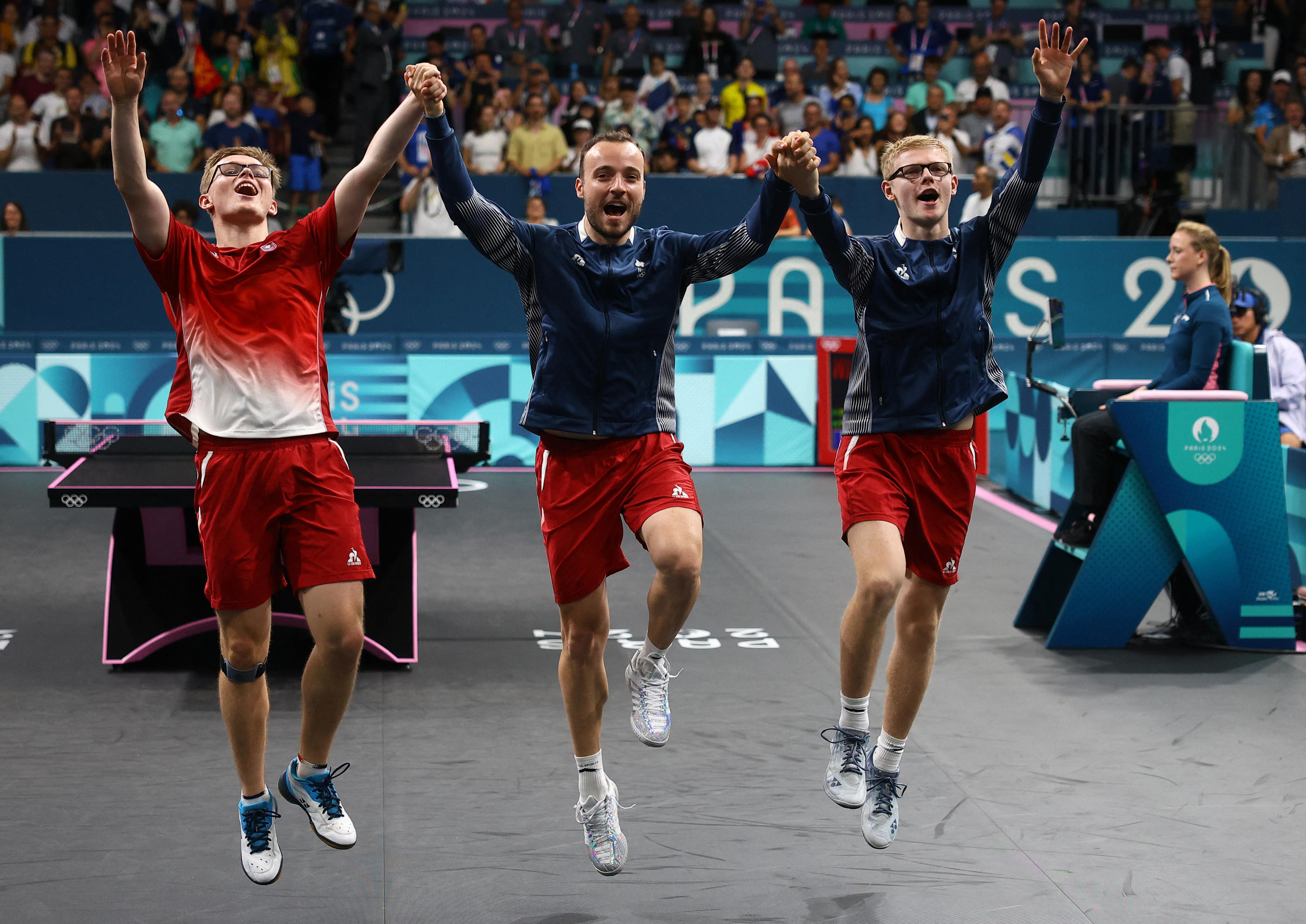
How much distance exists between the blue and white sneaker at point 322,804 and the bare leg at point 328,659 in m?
0.06

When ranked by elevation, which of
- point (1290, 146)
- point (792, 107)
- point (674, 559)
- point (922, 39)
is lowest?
point (674, 559)

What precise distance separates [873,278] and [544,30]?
47.4 ft

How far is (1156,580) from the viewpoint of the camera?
7336 millimetres

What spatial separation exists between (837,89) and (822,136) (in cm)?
133

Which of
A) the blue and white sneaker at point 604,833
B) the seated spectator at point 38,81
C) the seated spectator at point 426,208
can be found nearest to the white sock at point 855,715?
the blue and white sneaker at point 604,833

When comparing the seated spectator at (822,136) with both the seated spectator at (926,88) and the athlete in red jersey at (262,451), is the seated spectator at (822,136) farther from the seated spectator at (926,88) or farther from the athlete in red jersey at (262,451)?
the athlete in red jersey at (262,451)

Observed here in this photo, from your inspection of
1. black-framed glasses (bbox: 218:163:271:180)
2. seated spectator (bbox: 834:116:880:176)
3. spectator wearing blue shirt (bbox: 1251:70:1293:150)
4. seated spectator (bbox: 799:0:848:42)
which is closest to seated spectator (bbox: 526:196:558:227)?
seated spectator (bbox: 834:116:880:176)

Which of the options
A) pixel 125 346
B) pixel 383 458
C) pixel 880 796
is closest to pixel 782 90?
pixel 125 346

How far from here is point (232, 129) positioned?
15555 millimetres

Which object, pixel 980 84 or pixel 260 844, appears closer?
pixel 260 844

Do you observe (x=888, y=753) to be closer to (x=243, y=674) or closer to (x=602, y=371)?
(x=602, y=371)

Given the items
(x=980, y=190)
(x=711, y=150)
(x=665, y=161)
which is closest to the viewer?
(x=980, y=190)

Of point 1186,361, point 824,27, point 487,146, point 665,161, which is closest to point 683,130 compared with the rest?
point 665,161

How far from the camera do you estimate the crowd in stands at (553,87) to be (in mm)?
15984
